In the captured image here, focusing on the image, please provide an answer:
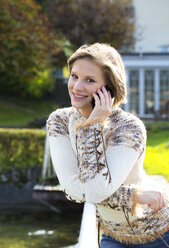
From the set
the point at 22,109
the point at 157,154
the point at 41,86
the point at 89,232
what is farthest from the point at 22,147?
the point at 41,86

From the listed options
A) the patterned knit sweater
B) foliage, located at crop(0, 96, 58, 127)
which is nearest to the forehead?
the patterned knit sweater

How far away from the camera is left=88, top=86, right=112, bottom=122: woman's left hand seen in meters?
2.60

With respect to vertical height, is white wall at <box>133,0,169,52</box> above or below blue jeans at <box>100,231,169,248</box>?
below

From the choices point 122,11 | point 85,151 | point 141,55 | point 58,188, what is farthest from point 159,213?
point 122,11

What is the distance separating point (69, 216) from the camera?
1317 cm

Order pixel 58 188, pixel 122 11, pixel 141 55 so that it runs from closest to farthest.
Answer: pixel 58 188, pixel 141 55, pixel 122 11

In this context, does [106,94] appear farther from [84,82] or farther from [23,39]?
[23,39]

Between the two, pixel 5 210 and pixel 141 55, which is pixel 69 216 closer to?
pixel 5 210

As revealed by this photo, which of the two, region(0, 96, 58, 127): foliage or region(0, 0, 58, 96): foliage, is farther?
region(0, 96, 58, 127): foliage

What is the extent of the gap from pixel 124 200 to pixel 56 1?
37344 millimetres

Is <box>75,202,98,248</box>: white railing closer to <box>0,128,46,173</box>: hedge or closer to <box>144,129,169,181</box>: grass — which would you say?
<box>144,129,169,181</box>: grass

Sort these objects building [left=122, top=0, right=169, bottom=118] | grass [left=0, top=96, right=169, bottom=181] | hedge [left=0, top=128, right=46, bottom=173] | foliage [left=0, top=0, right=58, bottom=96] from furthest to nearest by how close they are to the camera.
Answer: foliage [left=0, top=0, right=58, bottom=96] → building [left=122, top=0, right=169, bottom=118] → hedge [left=0, top=128, right=46, bottom=173] → grass [left=0, top=96, right=169, bottom=181]

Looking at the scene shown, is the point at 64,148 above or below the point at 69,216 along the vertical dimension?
above

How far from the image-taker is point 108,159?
8.26ft
